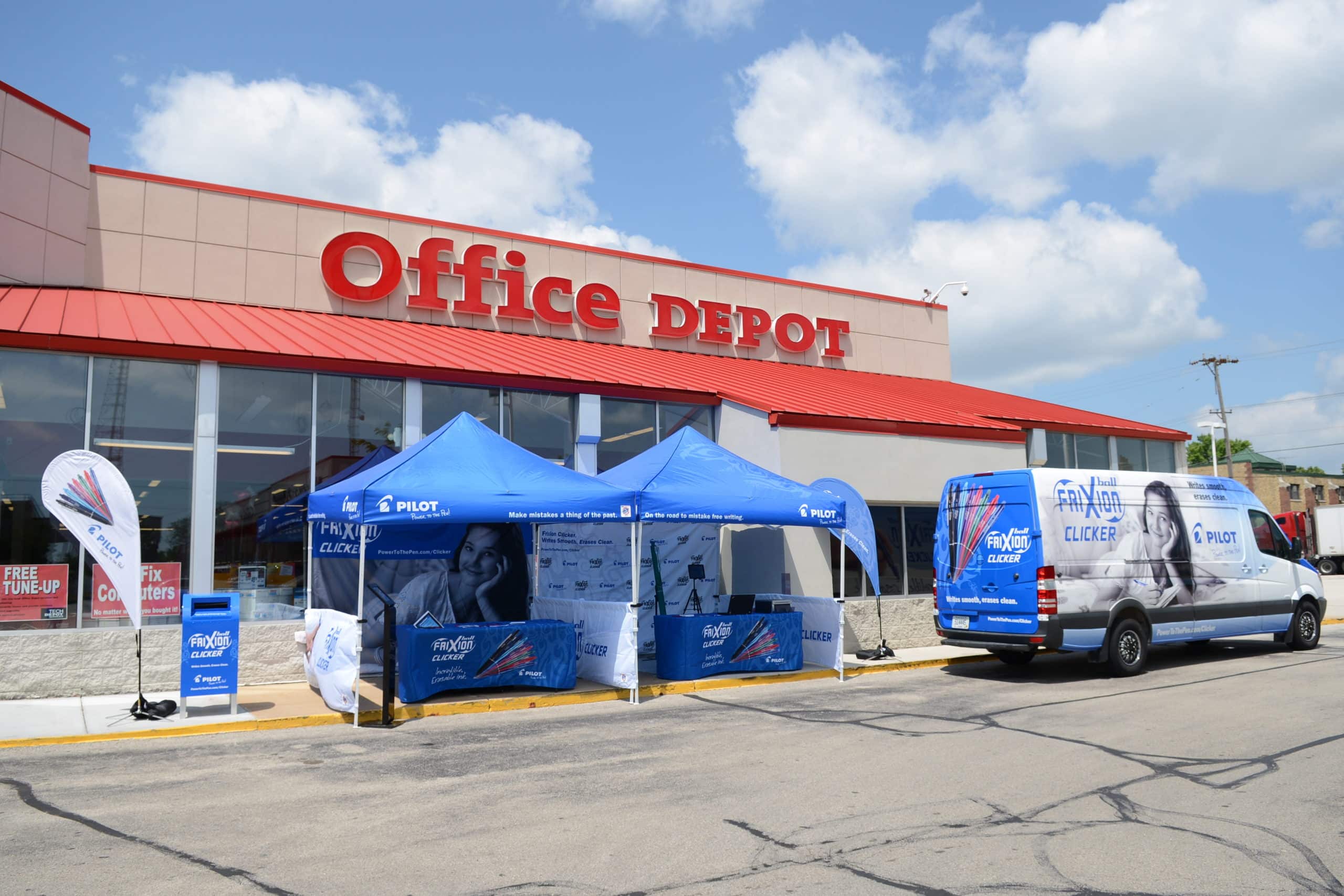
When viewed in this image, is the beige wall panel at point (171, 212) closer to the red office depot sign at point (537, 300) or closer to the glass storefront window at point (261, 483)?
the red office depot sign at point (537, 300)

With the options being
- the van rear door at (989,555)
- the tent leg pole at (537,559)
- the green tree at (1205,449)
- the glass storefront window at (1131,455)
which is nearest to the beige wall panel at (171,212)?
the tent leg pole at (537,559)

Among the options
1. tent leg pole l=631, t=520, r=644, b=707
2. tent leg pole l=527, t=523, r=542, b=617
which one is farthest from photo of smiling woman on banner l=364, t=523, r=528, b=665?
tent leg pole l=631, t=520, r=644, b=707

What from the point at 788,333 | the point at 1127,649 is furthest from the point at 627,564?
the point at 788,333

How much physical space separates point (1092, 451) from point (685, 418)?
1054cm

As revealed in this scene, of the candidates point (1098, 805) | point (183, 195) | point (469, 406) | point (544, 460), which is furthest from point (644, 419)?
point (1098, 805)

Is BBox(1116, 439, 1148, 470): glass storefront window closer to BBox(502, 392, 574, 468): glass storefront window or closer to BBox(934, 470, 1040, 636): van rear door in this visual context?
BBox(934, 470, 1040, 636): van rear door

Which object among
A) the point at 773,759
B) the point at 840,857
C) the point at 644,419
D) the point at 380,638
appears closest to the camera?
the point at 840,857

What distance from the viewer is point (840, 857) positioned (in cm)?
555

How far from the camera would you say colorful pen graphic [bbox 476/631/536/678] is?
11.7 metres

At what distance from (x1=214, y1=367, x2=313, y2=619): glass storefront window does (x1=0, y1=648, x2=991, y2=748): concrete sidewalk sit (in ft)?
4.73

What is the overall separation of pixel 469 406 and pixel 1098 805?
11159mm

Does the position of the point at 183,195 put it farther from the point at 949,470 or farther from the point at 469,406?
the point at 949,470

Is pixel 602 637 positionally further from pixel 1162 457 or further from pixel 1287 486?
pixel 1287 486

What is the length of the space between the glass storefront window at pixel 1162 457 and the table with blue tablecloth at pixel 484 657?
55.9 feet
